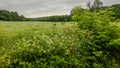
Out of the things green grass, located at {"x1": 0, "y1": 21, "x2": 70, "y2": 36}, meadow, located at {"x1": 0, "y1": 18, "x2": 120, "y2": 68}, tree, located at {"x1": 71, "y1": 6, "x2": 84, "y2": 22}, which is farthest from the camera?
green grass, located at {"x1": 0, "y1": 21, "x2": 70, "y2": 36}

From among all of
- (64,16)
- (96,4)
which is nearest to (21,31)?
(96,4)

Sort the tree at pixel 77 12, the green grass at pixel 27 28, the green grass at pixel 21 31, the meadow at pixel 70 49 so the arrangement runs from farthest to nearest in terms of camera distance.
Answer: the green grass at pixel 27 28
the green grass at pixel 21 31
the tree at pixel 77 12
the meadow at pixel 70 49

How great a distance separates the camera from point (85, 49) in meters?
12.3

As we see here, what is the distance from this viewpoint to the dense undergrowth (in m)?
11.0

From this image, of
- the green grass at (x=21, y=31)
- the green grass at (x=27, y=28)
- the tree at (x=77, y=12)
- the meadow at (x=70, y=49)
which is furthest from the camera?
the green grass at (x=27, y=28)

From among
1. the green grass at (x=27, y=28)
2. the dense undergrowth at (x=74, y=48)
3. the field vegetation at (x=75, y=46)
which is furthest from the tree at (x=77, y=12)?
the green grass at (x=27, y=28)

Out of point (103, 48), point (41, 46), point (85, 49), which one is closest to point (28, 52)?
point (41, 46)

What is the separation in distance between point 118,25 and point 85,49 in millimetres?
1814

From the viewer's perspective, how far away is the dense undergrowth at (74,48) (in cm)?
1102

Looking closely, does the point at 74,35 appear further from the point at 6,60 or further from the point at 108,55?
the point at 6,60

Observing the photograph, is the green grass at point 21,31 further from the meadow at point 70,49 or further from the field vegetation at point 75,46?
the meadow at point 70,49

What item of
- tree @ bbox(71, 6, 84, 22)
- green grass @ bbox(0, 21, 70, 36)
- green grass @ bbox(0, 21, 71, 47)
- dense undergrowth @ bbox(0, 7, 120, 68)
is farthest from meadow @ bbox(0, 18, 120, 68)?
green grass @ bbox(0, 21, 70, 36)

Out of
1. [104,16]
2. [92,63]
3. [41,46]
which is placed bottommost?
[92,63]

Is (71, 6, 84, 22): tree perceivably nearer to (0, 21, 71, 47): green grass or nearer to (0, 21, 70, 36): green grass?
(0, 21, 71, 47): green grass
